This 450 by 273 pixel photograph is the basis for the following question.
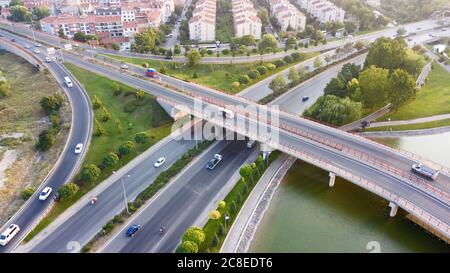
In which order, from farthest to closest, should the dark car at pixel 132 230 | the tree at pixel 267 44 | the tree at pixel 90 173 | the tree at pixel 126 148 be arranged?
the tree at pixel 267 44, the tree at pixel 126 148, the tree at pixel 90 173, the dark car at pixel 132 230

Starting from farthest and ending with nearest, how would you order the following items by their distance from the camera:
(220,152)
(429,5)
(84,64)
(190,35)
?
(429,5)
(190,35)
(84,64)
(220,152)

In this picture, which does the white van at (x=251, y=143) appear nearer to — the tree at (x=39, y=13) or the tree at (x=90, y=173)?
the tree at (x=90, y=173)

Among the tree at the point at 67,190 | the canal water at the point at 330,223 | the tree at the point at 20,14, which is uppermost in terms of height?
the tree at the point at 20,14

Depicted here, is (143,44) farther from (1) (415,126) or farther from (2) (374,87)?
(1) (415,126)

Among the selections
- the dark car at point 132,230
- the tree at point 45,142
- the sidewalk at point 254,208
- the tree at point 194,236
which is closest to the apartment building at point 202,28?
the tree at point 45,142

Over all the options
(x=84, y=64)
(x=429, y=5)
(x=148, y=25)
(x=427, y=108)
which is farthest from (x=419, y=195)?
(x=429, y=5)

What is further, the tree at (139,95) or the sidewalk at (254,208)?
the tree at (139,95)

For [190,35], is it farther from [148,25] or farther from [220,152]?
[220,152]
